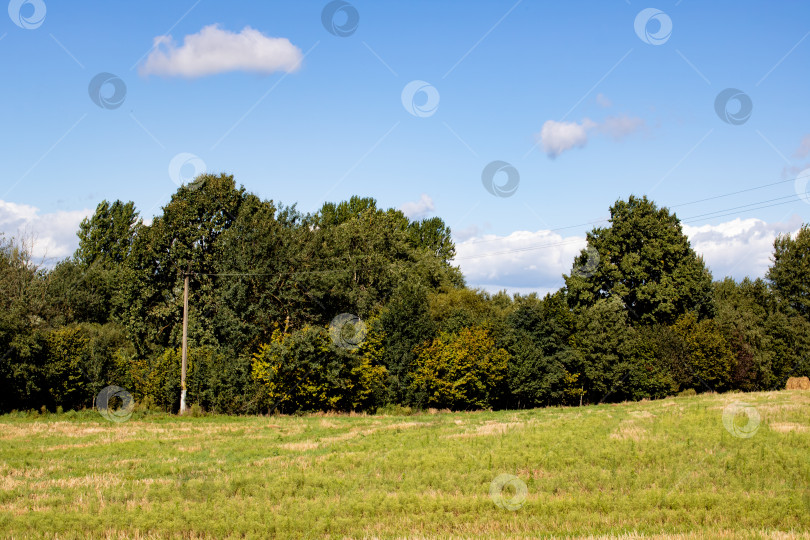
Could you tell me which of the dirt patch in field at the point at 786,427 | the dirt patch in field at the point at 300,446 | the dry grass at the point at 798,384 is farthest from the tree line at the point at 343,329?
the dirt patch in field at the point at 786,427

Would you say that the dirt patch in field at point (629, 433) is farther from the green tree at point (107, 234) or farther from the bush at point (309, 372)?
the green tree at point (107, 234)

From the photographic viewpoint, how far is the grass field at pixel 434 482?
1664cm

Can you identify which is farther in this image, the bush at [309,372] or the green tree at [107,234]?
the green tree at [107,234]

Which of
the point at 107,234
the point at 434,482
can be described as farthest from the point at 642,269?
the point at 107,234

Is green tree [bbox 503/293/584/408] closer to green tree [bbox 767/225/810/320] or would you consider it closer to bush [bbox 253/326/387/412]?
bush [bbox 253/326/387/412]

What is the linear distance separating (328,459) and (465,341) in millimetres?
27816

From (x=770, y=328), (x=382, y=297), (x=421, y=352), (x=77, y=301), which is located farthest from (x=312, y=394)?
(x=770, y=328)

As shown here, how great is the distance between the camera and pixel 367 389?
4944cm

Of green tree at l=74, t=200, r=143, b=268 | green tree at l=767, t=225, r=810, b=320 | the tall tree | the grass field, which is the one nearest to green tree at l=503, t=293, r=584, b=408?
the tall tree

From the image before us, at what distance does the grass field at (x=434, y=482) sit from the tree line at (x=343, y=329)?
1366 cm

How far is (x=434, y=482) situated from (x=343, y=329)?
2877cm

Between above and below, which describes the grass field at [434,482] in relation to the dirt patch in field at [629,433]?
below

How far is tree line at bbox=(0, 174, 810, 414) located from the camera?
153 ft

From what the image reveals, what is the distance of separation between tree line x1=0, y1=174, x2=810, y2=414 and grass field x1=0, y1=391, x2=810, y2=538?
13656mm
